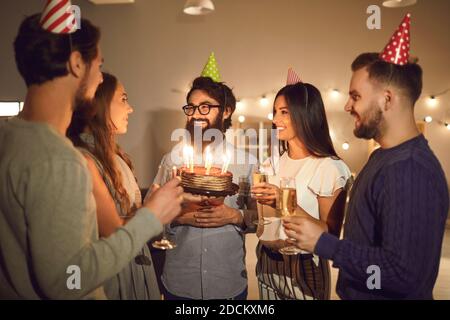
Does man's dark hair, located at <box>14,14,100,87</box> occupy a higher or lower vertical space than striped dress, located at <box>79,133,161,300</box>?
higher

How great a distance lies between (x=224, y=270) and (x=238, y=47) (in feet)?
16.4

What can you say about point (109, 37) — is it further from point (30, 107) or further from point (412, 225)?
point (412, 225)

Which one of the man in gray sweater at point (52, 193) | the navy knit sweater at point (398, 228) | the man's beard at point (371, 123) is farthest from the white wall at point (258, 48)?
the man in gray sweater at point (52, 193)

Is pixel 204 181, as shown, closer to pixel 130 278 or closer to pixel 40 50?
pixel 130 278

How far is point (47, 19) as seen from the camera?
1.00 meters

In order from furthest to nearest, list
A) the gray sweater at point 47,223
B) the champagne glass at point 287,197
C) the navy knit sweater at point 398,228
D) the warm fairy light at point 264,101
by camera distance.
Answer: the warm fairy light at point 264,101 → the champagne glass at point 287,197 → the navy knit sweater at point 398,228 → the gray sweater at point 47,223

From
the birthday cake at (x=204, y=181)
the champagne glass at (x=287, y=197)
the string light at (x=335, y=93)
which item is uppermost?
the string light at (x=335, y=93)

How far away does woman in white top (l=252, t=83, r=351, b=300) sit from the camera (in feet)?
5.90

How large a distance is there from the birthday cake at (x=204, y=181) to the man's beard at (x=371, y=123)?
512 millimetres

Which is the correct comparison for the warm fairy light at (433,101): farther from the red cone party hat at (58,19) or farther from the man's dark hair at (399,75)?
the red cone party hat at (58,19)

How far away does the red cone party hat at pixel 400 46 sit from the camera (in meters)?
1.20

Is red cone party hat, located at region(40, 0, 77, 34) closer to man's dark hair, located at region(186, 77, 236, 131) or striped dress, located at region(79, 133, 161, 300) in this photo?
striped dress, located at region(79, 133, 161, 300)

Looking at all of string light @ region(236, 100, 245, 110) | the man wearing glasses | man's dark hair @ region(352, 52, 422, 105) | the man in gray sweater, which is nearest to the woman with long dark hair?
the man in gray sweater
